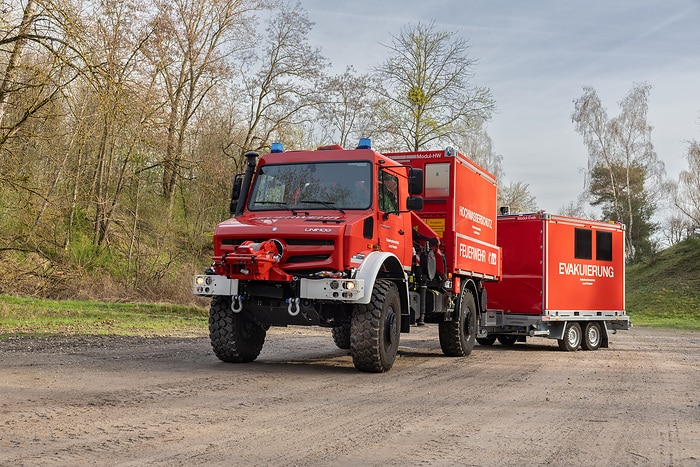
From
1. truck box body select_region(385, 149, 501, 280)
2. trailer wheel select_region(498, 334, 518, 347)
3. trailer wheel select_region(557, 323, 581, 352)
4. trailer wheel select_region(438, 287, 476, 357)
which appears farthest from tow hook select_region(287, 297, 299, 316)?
trailer wheel select_region(498, 334, 518, 347)

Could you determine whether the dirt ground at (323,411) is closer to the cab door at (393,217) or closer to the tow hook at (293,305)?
the tow hook at (293,305)

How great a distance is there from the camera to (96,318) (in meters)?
18.1

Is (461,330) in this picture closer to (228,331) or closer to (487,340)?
(228,331)

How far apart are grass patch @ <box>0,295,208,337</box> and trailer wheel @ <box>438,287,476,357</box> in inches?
240

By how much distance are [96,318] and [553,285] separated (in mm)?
11069

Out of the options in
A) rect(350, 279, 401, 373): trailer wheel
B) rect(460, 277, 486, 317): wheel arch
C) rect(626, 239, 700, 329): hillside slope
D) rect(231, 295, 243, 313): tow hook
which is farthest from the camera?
rect(626, 239, 700, 329): hillside slope

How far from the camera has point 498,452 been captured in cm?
582

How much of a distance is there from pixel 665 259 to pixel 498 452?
5606 centimetres

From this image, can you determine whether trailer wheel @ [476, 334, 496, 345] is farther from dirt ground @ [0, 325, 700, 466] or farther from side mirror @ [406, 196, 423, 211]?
side mirror @ [406, 196, 423, 211]

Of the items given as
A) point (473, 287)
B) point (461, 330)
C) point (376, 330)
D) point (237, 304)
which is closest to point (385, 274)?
point (376, 330)

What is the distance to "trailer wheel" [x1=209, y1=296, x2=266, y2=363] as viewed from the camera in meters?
11.0

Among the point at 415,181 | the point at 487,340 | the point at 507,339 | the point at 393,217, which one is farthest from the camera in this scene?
the point at 507,339

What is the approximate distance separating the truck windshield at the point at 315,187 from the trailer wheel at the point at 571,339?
8962mm

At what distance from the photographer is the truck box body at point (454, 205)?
44.0 ft
